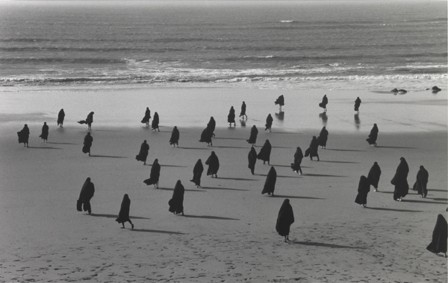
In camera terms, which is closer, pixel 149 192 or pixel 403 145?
pixel 149 192

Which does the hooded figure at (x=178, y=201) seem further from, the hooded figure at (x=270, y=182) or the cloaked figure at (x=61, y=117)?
the cloaked figure at (x=61, y=117)

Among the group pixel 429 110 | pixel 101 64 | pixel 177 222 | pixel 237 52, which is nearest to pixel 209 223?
pixel 177 222

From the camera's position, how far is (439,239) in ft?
47.0

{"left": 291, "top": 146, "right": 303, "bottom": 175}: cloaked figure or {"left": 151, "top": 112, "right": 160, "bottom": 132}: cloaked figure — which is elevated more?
{"left": 151, "top": 112, "right": 160, "bottom": 132}: cloaked figure

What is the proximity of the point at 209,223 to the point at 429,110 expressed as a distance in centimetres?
2036

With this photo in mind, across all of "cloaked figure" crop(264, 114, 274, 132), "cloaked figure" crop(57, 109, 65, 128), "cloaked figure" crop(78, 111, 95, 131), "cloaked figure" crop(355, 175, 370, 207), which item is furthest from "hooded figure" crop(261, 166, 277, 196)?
"cloaked figure" crop(57, 109, 65, 128)

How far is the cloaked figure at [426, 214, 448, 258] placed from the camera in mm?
14273

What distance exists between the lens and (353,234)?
51.3 feet

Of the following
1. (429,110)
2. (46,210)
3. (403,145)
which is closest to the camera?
(46,210)

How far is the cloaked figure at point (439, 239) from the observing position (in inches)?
562

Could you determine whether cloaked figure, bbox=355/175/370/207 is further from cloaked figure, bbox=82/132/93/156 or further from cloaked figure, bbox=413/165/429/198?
cloaked figure, bbox=82/132/93/156

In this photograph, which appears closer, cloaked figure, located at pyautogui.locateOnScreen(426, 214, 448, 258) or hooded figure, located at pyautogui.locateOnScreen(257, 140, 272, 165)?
cloaked figure, located at pyautogui.locateOnScreen(426, 214, 448, 258)

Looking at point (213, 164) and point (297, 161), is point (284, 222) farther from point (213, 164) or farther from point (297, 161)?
point (297, 161)

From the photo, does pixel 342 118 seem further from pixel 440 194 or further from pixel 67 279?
pixel 67 279
